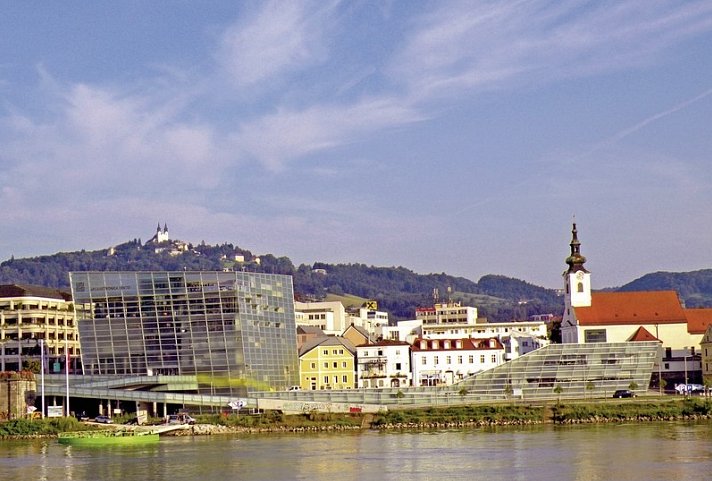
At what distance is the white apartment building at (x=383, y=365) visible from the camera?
121 meters

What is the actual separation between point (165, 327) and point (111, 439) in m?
22.4

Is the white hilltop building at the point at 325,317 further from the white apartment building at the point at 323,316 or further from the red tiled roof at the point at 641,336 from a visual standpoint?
the red tiled roof at the point at 641,336

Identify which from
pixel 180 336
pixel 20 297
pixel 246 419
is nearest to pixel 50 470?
pixel 246 419

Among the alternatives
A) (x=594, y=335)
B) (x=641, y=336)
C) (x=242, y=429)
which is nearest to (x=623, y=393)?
(x=641, y=336)

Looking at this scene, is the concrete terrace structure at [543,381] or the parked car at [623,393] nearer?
the concrete terrace structure at [543,381]

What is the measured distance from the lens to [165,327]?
342 feet

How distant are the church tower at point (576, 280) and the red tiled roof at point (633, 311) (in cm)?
103

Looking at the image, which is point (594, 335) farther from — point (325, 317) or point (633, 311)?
point (325, 317)

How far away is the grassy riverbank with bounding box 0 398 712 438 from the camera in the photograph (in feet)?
294

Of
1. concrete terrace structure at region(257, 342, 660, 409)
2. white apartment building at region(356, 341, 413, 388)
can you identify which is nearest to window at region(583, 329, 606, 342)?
concrete terrace structure at region(257, 342, 660, 409)

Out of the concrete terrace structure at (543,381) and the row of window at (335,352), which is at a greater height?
the row of window at (335,352)

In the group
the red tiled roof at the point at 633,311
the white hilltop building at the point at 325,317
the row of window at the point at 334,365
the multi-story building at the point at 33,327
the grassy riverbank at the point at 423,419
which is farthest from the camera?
the white hilltop building at the point at 325,317

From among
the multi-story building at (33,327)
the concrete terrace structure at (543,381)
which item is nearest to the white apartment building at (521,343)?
the concrete terrace structure at (543,381)

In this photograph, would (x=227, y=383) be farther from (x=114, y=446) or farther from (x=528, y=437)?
(x=528, y=437)
